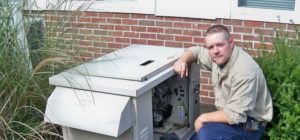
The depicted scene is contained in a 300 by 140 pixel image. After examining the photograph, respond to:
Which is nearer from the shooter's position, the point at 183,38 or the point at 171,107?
the point at 171,107

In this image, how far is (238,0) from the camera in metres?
4.66

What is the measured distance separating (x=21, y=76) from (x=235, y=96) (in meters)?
1.82

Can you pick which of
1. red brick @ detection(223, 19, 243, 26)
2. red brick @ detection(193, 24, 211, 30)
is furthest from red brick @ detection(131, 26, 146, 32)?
red brick @ detection(223, 19, 243, 26)

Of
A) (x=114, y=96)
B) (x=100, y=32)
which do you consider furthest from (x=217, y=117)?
(x=100, y=32)

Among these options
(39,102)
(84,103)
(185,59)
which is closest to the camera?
(84,103)

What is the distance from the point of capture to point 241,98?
3.03 m

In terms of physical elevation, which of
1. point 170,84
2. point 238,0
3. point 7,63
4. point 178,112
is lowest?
point 178,112

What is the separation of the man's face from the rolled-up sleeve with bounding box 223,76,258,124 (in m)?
0.22

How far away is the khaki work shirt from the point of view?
304 centimetres

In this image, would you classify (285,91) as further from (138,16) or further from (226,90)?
(138,16)

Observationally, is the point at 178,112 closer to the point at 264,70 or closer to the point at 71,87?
the point at 264,70

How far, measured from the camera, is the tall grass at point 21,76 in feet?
11.6

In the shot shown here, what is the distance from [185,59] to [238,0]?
1.48 m

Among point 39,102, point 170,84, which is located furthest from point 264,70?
point 39,102
